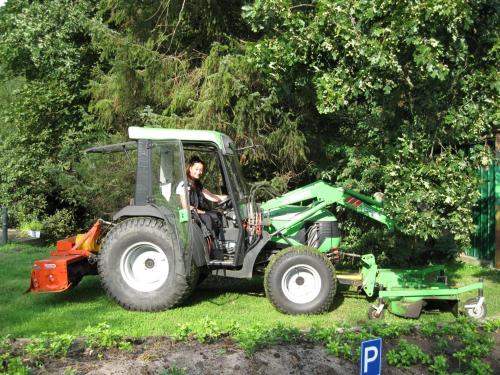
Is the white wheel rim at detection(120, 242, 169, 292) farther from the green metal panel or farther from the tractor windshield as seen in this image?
the green metal panel

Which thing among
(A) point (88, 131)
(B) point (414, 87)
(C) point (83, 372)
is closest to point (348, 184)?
(B) point (414, 87)

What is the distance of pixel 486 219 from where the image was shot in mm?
9445

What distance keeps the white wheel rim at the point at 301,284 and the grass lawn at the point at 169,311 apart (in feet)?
0.87

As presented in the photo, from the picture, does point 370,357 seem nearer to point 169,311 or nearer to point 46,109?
point 169,311

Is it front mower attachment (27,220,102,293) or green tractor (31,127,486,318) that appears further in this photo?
front mower attachment (27,220,102,293)

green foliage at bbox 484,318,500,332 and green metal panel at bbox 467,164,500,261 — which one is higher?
green metal panel at bbox 467,164,500,261

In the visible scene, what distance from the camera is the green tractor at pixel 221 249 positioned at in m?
6.29

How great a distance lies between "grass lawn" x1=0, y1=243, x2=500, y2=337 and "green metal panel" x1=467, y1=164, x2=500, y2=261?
1196 millimetres

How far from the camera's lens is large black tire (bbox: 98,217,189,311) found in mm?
6434

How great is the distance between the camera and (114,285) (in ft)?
21.5

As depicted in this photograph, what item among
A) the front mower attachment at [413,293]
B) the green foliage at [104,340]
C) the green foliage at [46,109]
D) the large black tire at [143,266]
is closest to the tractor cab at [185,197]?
the large black tire at [143,266]

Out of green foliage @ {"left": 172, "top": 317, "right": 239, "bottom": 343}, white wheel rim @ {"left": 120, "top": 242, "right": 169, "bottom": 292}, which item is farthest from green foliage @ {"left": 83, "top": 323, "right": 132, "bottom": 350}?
white wheel rim @ {"left": 120, "top": 242, "right": 169, "bottom": 292}

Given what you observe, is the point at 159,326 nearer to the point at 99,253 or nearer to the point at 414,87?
the point at 99,253

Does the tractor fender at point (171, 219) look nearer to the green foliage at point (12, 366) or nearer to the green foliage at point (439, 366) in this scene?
the green foliage at point (12, 366)
